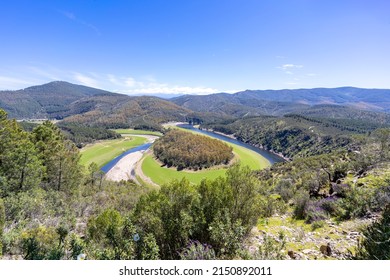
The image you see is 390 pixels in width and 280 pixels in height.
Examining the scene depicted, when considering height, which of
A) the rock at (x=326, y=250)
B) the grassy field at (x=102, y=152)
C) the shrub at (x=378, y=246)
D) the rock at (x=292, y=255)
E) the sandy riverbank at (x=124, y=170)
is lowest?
the sandy riverbank at (x=124, y=170)

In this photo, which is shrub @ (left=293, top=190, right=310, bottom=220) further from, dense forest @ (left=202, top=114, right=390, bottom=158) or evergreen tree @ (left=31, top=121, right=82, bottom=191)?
dense forest @ (left=202, top=114, right=390, bottom=158)

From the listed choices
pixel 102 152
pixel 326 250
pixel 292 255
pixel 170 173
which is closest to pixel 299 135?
pixel 170 173

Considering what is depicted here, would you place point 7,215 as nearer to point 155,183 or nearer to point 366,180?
point 366,180

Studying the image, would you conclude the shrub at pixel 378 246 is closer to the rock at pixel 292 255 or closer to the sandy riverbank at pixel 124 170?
the rock at pixel 292 255

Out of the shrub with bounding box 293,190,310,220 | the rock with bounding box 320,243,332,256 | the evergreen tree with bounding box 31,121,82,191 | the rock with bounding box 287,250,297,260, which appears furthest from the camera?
the evergreen tree with bounding box 31,121,82,191

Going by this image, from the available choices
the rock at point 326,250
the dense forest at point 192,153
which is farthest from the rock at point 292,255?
the dense forest at point 192,153

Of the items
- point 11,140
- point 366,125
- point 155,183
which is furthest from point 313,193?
point 366,125

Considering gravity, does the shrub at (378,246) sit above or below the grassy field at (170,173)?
above

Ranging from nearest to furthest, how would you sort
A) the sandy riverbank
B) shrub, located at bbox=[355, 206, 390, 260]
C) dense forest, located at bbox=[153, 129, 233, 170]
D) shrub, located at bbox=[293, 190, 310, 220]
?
shrub, located at bbox=[355, 206, 390, 260]
shrub, located at bbox=[293, 190, 310, 220]
the sandy riverbank
dense forest, located at bbox=[153, 129, 233, 170]

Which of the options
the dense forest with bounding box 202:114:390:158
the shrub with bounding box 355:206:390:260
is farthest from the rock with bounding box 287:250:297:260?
the dense forest with bounding box 202:114:390:158
